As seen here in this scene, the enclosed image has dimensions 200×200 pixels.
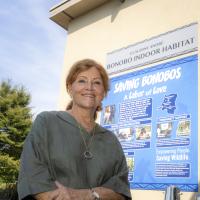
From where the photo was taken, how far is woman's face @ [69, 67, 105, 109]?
1465 millimetres

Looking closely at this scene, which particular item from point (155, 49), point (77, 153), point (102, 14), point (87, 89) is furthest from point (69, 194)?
point (102, 14)

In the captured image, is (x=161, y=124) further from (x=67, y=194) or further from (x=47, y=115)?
(x=67, y=194)

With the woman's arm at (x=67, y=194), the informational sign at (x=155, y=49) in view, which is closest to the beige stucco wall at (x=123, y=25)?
the informational sign at (x=155, y=49)

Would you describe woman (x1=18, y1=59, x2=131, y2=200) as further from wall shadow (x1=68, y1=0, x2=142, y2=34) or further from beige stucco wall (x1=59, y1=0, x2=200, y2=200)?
wall shadow (x1=68, y1=0, x2=142, y2=34)

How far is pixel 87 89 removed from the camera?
1.46 meters

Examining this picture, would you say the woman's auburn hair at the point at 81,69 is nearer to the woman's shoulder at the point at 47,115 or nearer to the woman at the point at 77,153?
the woman at the point at 77,153

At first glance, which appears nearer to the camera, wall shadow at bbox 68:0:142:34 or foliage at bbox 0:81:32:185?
wall shadow at bbox 68:0:142:34

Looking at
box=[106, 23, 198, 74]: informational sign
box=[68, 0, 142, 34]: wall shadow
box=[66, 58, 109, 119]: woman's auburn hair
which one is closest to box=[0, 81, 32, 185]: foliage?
box=[68, 0, 142, 34]: wall shadow

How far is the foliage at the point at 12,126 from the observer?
13977 millimetres

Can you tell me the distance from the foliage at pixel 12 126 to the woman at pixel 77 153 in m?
12.9

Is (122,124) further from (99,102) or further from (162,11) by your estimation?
(99,102)

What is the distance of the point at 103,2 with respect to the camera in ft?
18.0

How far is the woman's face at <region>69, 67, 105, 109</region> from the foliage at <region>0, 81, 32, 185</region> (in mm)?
12874

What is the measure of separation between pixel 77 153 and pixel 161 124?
2.46m
